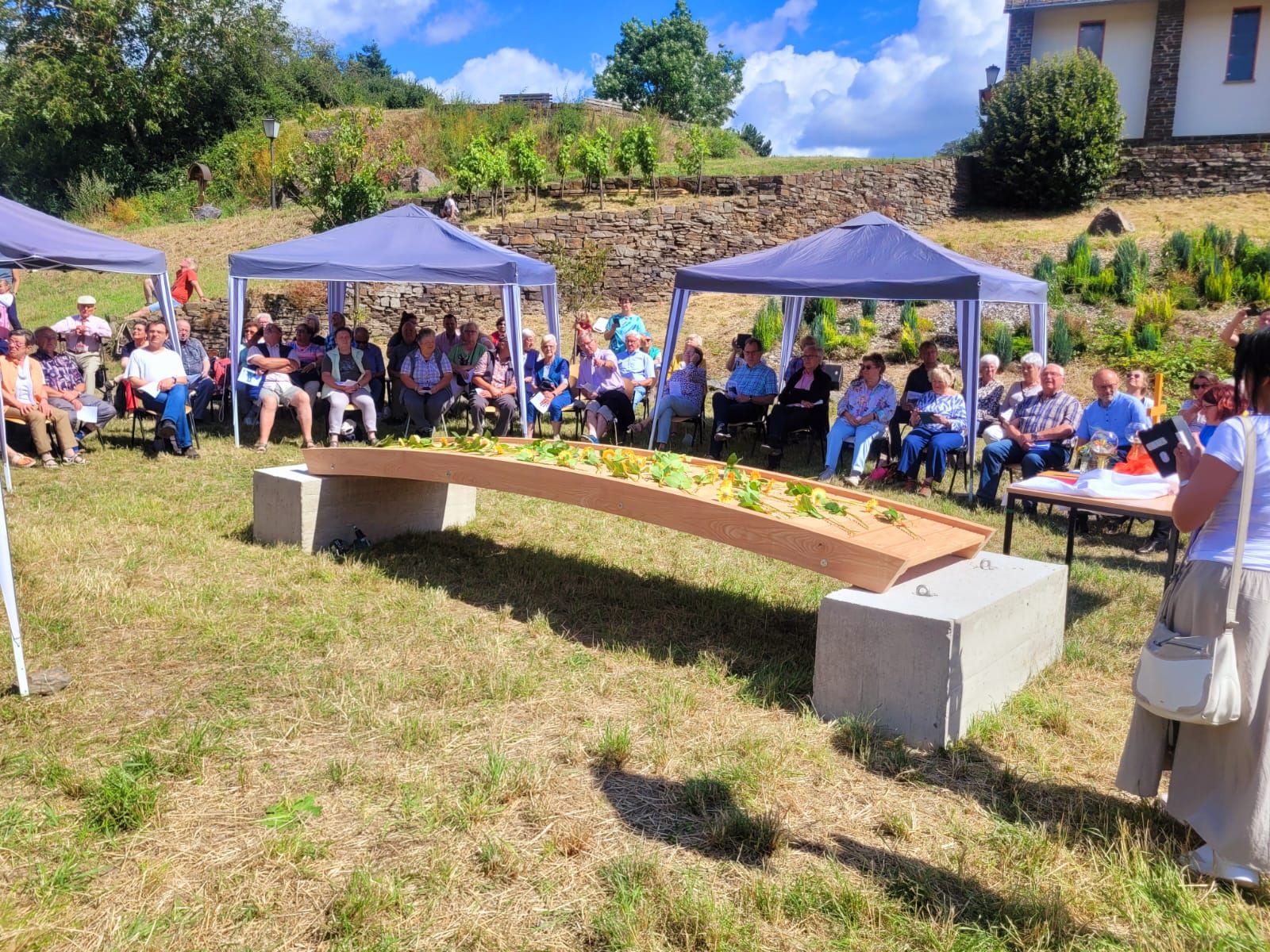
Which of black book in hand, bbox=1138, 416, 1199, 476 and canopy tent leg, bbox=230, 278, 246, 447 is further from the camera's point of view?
canopy tent leg, bbox=230, 278, 246, 447

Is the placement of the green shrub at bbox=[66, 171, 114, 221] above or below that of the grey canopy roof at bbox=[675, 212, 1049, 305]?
above

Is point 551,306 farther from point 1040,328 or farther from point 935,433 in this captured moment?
point 1040,328

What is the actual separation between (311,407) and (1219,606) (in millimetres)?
8289

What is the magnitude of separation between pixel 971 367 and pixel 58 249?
7.34 metres

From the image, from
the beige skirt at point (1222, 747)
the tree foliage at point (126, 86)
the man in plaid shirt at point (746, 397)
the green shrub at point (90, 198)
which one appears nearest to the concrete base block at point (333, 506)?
the man in plaid shirt at point (746, 397)

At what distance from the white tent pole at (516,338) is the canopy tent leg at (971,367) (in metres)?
3.84

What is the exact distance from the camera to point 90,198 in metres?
28.8

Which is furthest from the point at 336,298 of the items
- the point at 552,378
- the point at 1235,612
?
the point at 1235,612

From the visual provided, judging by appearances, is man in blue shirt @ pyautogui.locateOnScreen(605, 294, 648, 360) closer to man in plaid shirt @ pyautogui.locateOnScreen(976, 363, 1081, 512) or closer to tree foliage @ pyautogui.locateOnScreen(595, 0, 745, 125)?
man in plaid shirt @ pyautogui.locateOnScreen(976, 363, 1081, 512)

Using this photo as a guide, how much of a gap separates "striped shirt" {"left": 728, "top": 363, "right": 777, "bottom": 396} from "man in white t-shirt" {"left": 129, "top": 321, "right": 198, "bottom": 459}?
15.6ft

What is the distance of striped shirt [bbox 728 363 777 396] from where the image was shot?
9.31 m

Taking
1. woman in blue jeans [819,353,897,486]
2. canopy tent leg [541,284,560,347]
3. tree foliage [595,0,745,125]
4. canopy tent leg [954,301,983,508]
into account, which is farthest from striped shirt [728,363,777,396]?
tree foliage [595,0,745,125]

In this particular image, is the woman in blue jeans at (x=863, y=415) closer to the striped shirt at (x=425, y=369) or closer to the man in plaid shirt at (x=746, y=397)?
the man in plaid shirt at (x=746, y=397)

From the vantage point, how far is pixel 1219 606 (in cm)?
253
